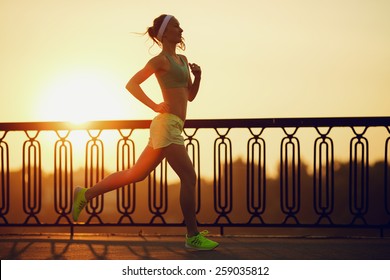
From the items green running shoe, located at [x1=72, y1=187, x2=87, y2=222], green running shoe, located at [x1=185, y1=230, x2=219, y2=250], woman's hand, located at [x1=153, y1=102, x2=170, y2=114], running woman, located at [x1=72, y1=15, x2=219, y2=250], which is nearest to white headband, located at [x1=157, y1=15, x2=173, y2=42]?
running woman, located at [x1=72, y1=15, x2=219, y2=250]

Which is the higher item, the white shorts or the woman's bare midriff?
the woman's bare midriff

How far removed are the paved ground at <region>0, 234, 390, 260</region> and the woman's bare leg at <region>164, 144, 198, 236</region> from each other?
409mm

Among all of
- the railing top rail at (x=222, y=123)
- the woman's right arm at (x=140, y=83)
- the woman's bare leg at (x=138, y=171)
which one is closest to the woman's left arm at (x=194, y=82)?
the woman's right arm at (x=140, y=83)

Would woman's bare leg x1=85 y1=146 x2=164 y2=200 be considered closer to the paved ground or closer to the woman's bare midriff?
the woman's bare midriff

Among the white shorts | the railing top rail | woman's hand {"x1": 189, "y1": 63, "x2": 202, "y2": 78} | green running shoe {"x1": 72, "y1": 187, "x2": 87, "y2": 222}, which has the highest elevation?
Answer: woman's hand {"x1": 189, "y1": 63, "x2": 202, "y2": 78}

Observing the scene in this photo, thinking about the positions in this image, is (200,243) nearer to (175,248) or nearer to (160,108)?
(175,248)

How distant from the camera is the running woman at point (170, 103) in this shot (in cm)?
700

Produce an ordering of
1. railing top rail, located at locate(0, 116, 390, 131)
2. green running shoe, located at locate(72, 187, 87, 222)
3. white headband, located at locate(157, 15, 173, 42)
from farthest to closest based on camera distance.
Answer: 1. railing top rail, located at locate(0, 116, 390, 131)
2. green running shoe, located at locate(72, 187, 87, 222)
3. white headband, located at locate(157, 15, 173, 42)

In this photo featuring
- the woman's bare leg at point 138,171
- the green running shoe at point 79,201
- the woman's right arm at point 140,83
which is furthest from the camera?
the green running shoe at point 79,201

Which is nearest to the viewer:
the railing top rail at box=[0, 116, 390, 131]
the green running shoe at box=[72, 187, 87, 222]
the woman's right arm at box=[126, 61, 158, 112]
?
the woman's right arm at box=[126, 61, 158, 112]

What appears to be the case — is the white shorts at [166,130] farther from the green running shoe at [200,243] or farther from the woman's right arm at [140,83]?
the green running shoe at [200,243]

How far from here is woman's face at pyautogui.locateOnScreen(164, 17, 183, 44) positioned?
703 cm

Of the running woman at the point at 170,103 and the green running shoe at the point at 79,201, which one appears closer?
the running woman at the point at 170,103

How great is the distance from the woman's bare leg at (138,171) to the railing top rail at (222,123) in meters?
1.88
